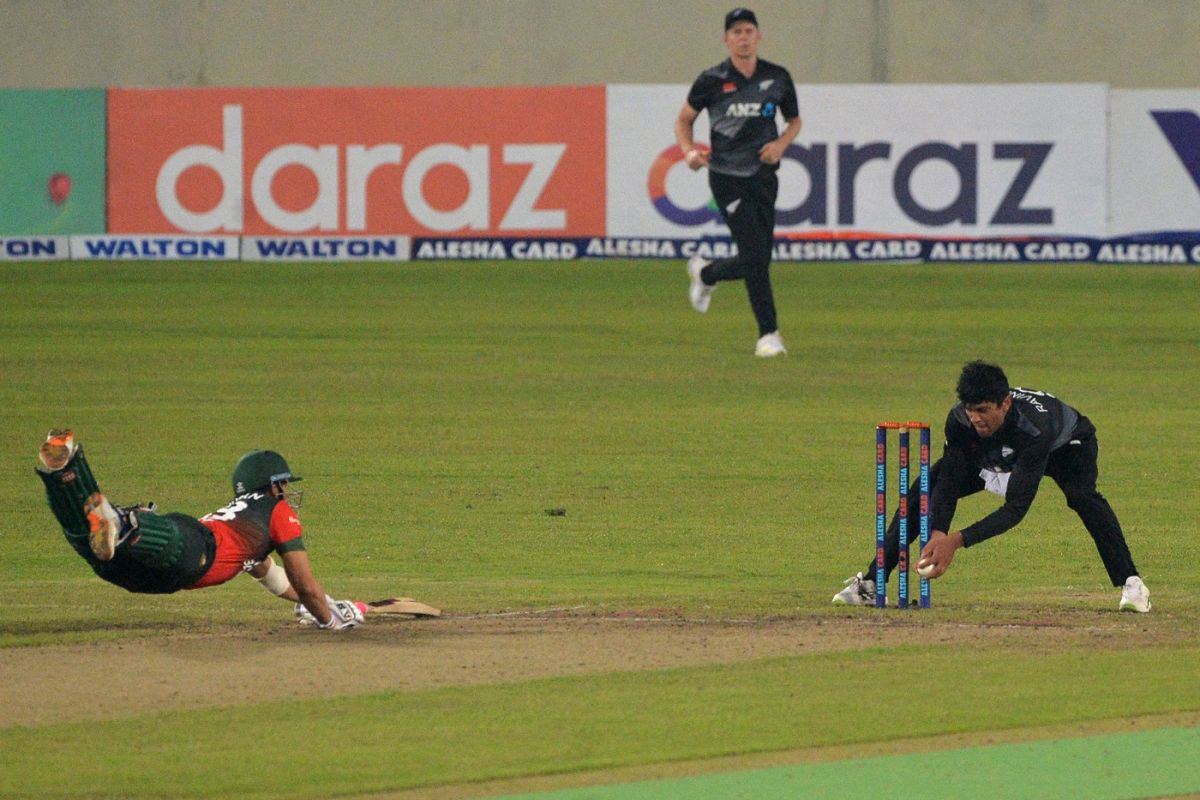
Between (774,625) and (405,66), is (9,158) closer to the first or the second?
(405,66)

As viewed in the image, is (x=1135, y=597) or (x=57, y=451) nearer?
(x=57, y=451)

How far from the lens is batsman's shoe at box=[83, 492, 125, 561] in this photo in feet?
28.5

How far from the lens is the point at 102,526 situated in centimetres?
872

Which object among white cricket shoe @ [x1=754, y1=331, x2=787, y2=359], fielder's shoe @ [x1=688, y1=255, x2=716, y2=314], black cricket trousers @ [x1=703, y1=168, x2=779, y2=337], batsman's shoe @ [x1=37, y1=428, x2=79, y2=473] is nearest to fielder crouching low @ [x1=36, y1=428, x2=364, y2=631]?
batsman's shoe @ [x1=37, y1=428, x2=79, y2=473]

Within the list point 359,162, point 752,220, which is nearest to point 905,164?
point 359,162

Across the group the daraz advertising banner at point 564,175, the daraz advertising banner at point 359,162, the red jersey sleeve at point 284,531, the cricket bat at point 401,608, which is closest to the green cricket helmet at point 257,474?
the red jersey sleeve at point 284,531

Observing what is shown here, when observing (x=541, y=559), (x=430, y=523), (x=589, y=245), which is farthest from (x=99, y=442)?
(x=589, y=245)

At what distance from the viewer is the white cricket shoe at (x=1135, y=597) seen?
33.0ft

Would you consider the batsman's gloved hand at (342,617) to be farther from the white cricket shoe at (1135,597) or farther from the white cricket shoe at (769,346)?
the white cricket shoe at (769,346)

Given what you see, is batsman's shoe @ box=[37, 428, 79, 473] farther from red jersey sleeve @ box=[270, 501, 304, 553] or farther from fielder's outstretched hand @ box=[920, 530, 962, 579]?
fielder's outstretched hand @ box=[920, 530, 962, 579]

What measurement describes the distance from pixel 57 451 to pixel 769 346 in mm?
10984

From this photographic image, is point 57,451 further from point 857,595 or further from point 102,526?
point 857,595

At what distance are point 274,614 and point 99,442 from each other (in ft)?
17.9

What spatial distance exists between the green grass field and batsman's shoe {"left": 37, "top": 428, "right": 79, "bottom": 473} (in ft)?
3.06
